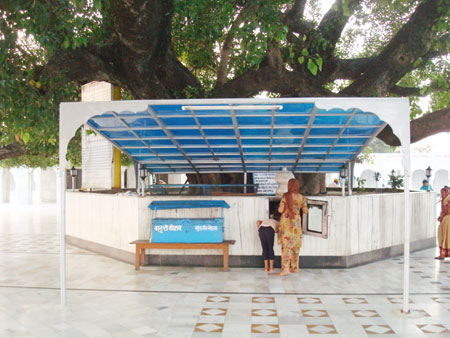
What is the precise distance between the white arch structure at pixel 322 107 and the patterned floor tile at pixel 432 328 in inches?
Answer: 18.7

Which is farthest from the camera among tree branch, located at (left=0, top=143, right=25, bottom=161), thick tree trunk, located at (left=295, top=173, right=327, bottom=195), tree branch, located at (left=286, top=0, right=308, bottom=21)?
tree branch, located at (left=0, top=143, right=25, bottom=161)

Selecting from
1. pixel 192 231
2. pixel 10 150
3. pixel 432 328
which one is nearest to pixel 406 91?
pixel 192 231

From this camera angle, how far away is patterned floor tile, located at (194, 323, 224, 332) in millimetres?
5266

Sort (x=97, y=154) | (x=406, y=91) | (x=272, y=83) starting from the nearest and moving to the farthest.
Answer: (x=272, y=83)
(x=406, y=91)
(x=97, y=154)

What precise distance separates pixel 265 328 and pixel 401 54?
7.57 meters

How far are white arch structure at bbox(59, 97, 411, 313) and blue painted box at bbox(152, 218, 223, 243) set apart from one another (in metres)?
2.30

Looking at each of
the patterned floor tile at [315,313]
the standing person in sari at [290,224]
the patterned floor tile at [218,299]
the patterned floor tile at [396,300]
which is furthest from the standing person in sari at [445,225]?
the patterned floor tile at [218,299]

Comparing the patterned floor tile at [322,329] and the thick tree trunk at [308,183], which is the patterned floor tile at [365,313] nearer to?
the patterned floor tile at [322,329]

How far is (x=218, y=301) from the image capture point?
6453mm

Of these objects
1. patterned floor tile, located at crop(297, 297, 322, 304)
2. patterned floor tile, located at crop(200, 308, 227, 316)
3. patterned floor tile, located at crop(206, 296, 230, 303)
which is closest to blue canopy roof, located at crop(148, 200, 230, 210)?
patterned floor tile, located at crop(206, 296, 230, 303)

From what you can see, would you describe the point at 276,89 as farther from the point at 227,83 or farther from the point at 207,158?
the point at 207,158

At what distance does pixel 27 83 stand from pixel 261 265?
5640 millimetres

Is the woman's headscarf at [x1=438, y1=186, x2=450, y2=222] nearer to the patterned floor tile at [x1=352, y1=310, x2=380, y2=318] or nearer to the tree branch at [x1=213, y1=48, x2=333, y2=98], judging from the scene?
the tree branch at [x1=213, y1=48, x2=333, y2=98]

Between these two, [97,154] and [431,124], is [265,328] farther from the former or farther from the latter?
[97,154]
